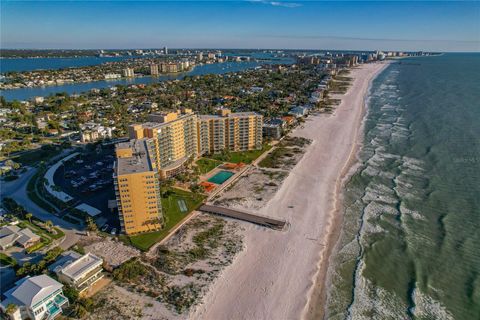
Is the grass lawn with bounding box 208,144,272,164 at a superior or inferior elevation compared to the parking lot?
superior

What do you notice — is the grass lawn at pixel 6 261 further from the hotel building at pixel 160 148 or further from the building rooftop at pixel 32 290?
the hotel building at pixel 160 148

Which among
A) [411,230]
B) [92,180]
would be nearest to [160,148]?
[92,180]

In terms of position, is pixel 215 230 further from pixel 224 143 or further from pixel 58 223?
pixel 224 143

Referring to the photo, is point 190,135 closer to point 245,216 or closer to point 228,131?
point 228,131

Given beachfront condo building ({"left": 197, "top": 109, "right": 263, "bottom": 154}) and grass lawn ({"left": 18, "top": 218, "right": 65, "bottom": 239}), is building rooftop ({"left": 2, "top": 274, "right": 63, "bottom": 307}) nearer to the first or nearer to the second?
grass lawn ({"left": 18, "top": 218, "right": 65, "bottom": 239})

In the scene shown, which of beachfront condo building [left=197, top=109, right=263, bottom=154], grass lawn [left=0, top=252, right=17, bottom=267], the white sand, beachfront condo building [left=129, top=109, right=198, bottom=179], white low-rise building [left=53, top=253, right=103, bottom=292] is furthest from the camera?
beachfront condo building [left=197, top=109, right=263, bottom=154]

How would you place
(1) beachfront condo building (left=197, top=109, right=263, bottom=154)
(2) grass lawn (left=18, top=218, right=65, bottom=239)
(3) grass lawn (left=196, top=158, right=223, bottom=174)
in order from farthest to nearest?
(1) beachfront condo building (left=197, top=109, right=263, bottom=154), (3) grass lawn (left=196, top=158, right=223, bottom=174), (2) grass lawn (left=18, top=218, right=65, bottom=239)

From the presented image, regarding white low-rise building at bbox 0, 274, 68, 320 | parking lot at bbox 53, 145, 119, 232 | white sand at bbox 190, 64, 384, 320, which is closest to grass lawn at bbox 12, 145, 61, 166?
parking lot at bbox 53, 145, 119, 232
